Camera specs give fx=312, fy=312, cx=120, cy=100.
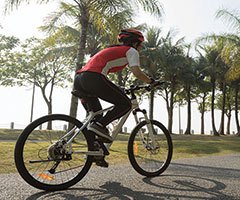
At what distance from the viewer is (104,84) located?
3656 mm

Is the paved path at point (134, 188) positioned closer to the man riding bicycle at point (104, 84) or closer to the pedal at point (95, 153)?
the pedal at point (95, 153)

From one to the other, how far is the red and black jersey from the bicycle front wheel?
1.06 meters

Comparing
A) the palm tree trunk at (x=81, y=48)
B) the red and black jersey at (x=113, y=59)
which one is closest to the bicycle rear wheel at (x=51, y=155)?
the red and black jersey at (x=113, y=59)

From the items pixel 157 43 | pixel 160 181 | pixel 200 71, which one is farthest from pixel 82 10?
pixel 200 71

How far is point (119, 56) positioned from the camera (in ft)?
12.5

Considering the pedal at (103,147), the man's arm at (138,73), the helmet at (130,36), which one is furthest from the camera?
the helmet at (130,36)

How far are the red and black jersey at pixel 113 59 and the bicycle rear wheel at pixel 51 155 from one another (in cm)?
69

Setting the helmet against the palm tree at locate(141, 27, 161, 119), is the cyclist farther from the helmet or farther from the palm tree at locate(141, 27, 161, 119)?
the palm tree at locate(141, 27, 161, 119)

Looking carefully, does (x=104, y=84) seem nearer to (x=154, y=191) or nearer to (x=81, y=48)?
(x=154, y=191)

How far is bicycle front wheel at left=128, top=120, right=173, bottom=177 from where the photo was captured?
4340 millimetres

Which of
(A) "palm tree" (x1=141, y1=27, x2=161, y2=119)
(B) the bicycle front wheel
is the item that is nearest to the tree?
(A) "palm tree" (x1=141, y1=27, x2=161, y2=119)

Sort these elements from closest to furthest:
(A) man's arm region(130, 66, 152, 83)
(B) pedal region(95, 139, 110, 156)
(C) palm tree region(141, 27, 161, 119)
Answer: (B) pedal region(95, 139, 110, 156)
(A) man's arm region(130, 66, 152, 83)
(C) palm tree region(141, 27, 161, 119)

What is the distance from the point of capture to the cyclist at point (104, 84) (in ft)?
12.0

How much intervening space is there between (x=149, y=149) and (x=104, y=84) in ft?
4.62
